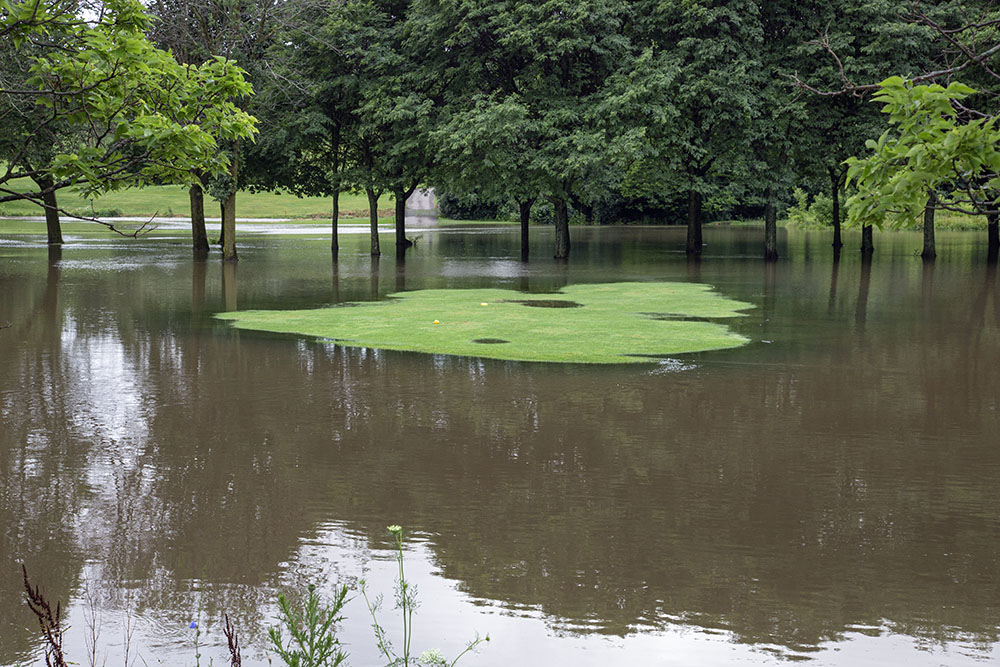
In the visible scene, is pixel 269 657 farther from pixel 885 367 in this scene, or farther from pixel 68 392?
pixel 885 367

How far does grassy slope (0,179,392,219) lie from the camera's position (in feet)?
290

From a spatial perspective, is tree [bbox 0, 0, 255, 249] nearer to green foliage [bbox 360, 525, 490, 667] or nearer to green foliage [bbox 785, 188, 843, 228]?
green foliage [bbox 360, 525, 490, 667]

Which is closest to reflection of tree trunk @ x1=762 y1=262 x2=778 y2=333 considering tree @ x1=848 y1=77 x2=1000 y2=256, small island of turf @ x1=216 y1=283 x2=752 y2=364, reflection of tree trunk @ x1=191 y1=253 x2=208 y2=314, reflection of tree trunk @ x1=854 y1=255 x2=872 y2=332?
small island of turf @ x1=216 y1=283 x2=752 y2=364

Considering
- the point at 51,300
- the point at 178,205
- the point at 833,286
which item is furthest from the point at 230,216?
the point at 178,205

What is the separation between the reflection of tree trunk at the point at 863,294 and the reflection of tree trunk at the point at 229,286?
12960 millimetres

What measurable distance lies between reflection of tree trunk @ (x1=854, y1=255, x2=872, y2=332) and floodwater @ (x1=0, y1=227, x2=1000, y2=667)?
5.79 ft

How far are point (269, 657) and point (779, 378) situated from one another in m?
9.87

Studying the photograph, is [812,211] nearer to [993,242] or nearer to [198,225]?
[993,242]

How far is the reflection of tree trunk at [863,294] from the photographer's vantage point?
20.5 m

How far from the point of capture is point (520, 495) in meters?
8.71

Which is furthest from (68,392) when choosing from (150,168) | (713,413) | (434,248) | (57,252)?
(434,248)

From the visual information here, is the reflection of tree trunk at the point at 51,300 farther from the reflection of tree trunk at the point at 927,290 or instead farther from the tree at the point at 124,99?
the reflection of tree trunk at the point at 927,290

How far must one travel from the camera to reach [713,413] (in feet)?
39.2

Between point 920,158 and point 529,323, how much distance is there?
50.0 feet
